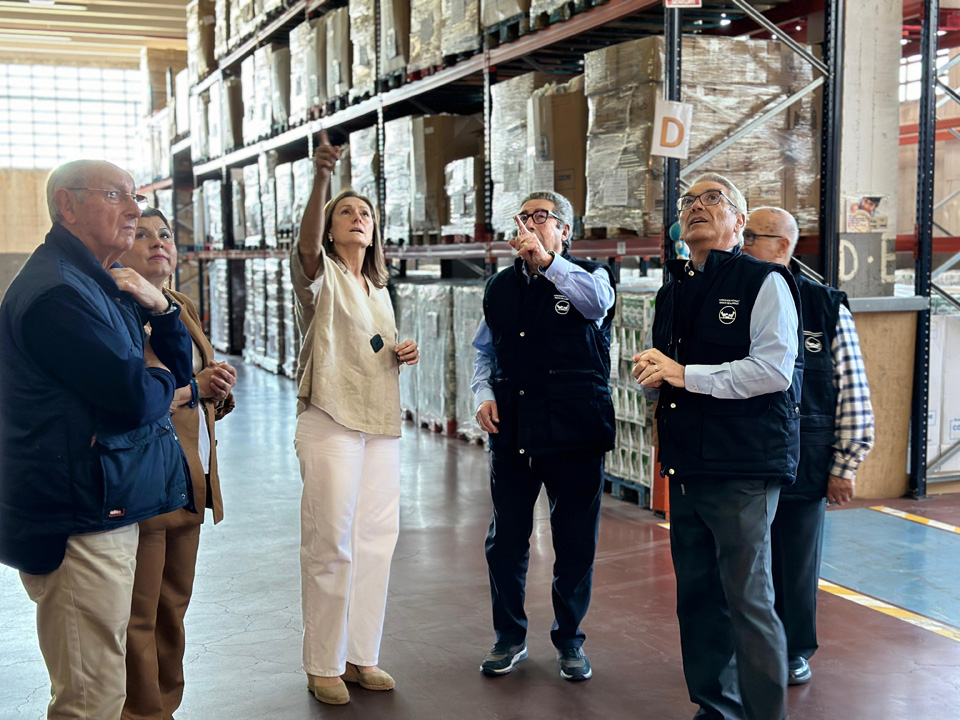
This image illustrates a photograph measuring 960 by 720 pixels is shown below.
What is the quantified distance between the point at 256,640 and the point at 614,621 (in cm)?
162

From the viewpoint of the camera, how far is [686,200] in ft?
10.4

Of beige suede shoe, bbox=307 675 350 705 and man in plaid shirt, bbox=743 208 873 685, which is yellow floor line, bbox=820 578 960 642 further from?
beige suede shoe, bbox=307 675 350 705

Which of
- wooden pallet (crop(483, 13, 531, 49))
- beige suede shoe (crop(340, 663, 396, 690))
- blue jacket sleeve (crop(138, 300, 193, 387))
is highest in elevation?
wooden pallet (crop(483, 13, 531, 49))

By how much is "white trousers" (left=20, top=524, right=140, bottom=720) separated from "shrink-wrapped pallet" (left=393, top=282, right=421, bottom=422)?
7220 millimetres

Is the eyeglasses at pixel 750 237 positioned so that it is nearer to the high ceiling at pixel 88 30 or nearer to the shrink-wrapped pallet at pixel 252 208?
the shrink-wrapped pallet at pixel 252 208

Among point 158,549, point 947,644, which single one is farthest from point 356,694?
point 947,644

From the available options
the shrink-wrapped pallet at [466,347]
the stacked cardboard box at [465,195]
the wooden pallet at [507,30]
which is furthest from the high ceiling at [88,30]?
the shrink-wrapped pallet at [466,347]

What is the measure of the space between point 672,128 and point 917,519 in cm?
296

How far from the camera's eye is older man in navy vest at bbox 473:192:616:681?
3670mm

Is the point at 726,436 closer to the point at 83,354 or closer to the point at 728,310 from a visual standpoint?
the point at 728,310

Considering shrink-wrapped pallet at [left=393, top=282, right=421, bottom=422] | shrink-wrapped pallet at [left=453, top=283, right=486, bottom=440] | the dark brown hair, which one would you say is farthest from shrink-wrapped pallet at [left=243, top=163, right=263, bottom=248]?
the dark brown hair

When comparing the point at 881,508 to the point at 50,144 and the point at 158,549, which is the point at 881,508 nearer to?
the point at 158,549

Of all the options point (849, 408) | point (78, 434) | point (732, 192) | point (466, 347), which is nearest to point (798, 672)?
point (849, 408)

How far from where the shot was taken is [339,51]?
11039 mm
